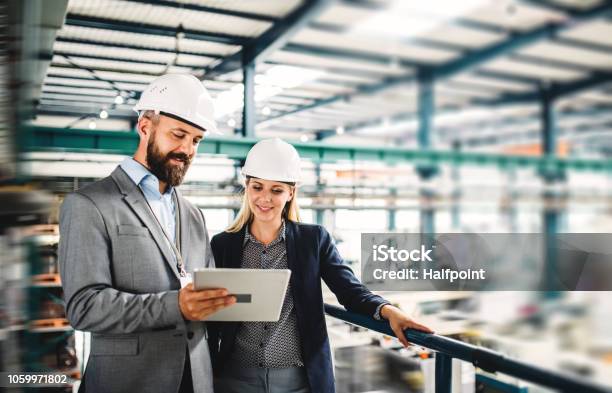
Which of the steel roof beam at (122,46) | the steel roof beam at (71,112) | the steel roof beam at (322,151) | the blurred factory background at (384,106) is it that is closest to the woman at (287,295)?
the blurred factory background at (384,106)

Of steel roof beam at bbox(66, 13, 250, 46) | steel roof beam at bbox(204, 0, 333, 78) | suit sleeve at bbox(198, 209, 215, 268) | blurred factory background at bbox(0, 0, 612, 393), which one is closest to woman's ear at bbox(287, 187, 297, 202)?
suit sleeve at bbox(198, 209, 215, 268)

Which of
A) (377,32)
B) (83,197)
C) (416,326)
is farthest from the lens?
(377,32)

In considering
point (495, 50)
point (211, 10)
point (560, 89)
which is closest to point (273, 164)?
point (211, 10)

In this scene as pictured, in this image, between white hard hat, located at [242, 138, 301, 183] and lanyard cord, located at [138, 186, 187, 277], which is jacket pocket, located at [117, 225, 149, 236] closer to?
lanyard cord, located at [138, 186, 187, 277]

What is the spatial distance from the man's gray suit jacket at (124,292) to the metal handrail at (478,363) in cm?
74

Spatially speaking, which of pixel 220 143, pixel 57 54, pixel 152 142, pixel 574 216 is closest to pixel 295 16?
pixel 220 143

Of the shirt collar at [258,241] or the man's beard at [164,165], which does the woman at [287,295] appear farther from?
the man's beard at [164,165]

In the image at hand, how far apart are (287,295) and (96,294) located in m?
0.75

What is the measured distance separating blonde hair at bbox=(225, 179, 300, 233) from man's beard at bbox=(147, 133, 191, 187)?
41 cm

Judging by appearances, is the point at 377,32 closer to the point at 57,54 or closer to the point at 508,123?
the point at 57,54

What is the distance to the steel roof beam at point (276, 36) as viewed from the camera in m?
7.11

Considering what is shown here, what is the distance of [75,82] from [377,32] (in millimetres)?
6170

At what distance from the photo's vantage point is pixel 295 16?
24.1ft

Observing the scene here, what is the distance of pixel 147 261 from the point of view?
1667 mm
